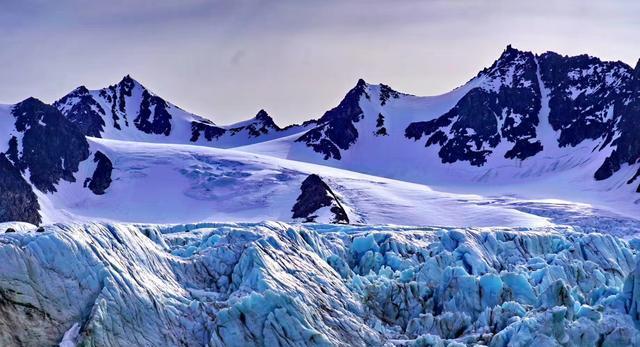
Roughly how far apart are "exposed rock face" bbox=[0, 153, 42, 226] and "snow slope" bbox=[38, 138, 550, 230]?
3287mm

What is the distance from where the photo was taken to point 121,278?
52156 millimetres

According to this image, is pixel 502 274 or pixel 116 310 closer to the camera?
pixel 116 310

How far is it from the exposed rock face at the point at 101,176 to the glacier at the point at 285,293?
118211 mm

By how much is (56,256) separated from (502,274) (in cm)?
3005

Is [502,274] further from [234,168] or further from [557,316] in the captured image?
[234,168]

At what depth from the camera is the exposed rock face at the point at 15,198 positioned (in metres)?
158

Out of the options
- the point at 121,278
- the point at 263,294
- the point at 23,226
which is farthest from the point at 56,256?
the point at 23,226

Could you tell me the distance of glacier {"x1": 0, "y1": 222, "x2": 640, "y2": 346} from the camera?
164 ft

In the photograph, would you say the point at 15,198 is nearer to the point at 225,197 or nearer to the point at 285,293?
the point at 225,197

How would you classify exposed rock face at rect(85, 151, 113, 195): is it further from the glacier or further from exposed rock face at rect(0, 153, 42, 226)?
the glacier

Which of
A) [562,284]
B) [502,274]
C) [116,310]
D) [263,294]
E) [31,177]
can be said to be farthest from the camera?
[31,177]

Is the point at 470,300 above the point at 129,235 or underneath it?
underneath

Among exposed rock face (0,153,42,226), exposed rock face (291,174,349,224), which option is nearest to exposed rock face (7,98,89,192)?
exposed rock face (0,153,42,226)

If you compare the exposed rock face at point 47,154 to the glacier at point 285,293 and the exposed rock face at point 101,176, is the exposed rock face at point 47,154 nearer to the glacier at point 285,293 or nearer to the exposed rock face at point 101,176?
the exposed rock face at point 101,176
